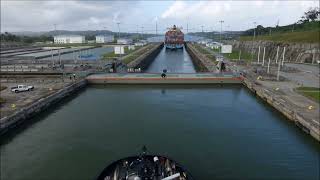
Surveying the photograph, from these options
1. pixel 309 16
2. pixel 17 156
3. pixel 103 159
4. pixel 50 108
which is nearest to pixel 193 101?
pixel 50 108

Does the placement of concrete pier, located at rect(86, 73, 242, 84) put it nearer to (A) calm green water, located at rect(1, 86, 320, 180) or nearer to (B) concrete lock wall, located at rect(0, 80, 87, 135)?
(B) concrete lock wall, located at rect(0, 80, 87, 135)

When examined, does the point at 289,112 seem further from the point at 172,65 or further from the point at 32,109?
the point at 172,65

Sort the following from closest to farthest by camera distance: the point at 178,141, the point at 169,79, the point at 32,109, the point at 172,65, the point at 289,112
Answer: the point at 178,141 < the point at 289,112 < the point at 32,109 < the point at 169,79 < the point at 172,65

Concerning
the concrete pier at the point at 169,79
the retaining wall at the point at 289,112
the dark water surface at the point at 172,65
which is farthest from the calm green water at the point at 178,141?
the dark water surface at the point at 172,65

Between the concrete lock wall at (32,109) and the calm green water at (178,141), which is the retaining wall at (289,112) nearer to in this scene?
the calm green water at (178,141)

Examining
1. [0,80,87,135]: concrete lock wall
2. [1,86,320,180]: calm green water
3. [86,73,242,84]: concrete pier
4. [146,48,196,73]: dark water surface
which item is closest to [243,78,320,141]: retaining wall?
[1,86,320,180]: calm green water

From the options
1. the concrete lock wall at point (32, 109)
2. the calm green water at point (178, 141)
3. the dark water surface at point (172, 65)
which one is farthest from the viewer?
the dark water surface at point (172, 65)

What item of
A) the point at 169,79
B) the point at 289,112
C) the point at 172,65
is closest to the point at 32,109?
the point at 169,79
